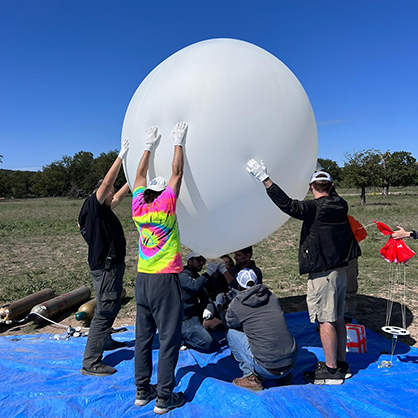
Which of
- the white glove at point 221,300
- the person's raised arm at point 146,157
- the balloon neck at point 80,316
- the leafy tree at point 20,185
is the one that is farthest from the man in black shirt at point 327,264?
the leafy tree at point 20,185

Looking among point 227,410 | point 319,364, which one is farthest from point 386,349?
point 227,410

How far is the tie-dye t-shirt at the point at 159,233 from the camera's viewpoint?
262cm

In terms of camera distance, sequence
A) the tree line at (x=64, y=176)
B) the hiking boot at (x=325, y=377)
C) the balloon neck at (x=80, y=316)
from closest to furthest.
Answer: the hiking boot at (x=325, y=377) < the balloon neck at (x=80, y=316) < the tree line at (x=64, y=176)

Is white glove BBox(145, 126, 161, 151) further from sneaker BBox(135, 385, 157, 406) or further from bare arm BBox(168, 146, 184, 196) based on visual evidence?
sneaker BBox(135, 385, 157, 406)

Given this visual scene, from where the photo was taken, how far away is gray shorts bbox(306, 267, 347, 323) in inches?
117

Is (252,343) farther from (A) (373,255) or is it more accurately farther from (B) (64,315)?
(A) (373,255)

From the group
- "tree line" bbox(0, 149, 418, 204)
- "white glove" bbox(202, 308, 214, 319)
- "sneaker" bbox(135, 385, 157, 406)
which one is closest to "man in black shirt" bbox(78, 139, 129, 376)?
"sneaker" bbox(135, 385, 157, 406)

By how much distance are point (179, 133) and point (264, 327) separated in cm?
171

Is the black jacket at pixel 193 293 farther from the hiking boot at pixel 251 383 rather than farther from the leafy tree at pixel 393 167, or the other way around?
the leafy tree at pixel 393 167

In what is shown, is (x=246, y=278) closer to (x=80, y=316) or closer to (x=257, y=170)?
(x=257, y=170)

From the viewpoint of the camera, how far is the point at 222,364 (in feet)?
11.0

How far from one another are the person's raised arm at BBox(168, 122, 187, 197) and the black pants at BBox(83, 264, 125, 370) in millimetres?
1231

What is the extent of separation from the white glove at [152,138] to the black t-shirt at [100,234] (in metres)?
0.88

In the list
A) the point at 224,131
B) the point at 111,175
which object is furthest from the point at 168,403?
the point at 224,131
